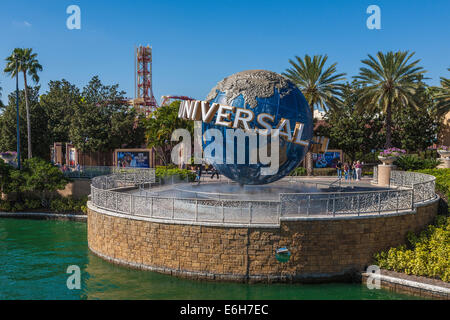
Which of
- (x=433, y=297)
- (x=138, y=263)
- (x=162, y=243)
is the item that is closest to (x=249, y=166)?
(x=162, y=243)

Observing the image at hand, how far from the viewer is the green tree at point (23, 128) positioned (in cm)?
4647

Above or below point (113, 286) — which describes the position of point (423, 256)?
above

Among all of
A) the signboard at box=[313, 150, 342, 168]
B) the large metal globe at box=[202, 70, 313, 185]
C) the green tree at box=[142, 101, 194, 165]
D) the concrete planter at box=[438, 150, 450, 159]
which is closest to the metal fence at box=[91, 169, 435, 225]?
the large metal globe at box=[202, 70, 313, 185]

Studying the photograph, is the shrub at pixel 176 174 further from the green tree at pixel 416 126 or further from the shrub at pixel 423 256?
the green tree at pixel 416 126

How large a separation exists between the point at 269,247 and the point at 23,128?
4125cm

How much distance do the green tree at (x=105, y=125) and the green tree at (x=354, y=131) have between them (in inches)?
838

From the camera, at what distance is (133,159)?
121 ft

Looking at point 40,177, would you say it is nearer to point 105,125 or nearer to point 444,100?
point 105,125

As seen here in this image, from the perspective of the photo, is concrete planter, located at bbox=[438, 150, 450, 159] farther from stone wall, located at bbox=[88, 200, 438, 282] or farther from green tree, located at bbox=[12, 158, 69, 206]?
green tree, located at bbox=[12, 158, 69, 206]

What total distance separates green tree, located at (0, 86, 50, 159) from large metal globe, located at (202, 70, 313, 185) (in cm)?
3565

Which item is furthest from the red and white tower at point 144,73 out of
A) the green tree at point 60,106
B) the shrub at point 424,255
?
the shrub at point 424,255

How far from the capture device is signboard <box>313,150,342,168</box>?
124 feet

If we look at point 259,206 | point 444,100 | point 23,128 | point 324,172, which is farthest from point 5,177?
point 444,100
